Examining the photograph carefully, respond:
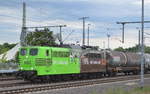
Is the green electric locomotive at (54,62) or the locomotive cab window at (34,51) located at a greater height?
the locomotive cab window at (34,51)

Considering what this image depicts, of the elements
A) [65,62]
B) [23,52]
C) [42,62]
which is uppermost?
[23,52]

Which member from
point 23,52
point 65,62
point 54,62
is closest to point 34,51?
point 23,52

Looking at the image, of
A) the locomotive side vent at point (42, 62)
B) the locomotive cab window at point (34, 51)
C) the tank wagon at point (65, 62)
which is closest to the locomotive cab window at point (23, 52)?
the tank wagon at point (65, 62)

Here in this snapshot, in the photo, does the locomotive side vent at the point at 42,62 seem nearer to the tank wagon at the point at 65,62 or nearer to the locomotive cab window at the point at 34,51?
A: the tank wagon at the point at 65,62

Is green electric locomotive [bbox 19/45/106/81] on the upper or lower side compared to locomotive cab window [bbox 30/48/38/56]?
lower

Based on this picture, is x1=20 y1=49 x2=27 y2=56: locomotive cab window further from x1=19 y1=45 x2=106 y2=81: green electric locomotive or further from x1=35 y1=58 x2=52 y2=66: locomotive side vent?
x1=35 y1=58 x2=52 y2=66: locomotive side vent

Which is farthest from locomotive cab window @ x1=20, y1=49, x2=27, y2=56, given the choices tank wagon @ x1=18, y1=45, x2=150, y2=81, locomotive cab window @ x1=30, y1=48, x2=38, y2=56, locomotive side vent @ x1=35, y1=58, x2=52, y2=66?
locomotive side vent @ x1=35, y1=58, x2=52, y2=66

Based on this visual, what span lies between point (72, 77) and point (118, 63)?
37.1 ft

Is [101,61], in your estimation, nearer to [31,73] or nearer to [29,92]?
[31,73]

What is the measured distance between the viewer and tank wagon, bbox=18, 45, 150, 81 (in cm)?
2917

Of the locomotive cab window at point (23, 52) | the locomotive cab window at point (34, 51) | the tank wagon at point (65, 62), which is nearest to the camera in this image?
the tank wagon at point (65, 62)

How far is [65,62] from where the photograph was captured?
3234 cm

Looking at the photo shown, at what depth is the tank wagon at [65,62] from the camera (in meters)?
29.2

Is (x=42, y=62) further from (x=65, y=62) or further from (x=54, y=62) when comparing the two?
(x=65, y=62)
